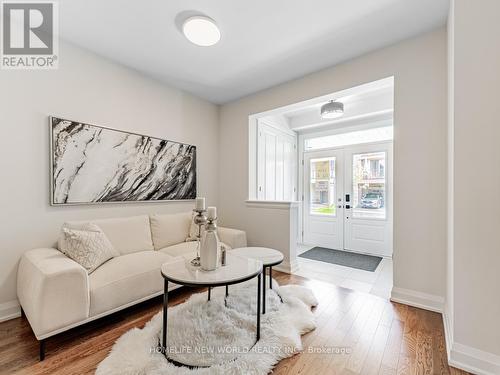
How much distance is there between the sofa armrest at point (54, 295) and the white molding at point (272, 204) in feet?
7.53

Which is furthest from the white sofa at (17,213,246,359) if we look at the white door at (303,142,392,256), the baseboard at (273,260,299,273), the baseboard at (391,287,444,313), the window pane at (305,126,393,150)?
the window pane at (305,126,393,150)

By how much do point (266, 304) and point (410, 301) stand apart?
141 cm

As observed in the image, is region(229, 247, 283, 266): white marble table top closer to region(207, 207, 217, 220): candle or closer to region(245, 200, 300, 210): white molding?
region(207, 207, 217, 220): candle

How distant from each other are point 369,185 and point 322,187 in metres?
0.89

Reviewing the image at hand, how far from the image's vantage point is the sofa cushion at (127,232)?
2.38 m

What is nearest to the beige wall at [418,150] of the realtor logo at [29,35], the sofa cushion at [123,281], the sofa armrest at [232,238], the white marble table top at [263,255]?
the white marble table top at [263,255]

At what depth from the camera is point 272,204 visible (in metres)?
3.35

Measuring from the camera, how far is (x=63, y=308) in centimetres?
155

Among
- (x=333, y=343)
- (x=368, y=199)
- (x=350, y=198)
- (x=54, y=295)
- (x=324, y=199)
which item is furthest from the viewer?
(x=324, y=199)

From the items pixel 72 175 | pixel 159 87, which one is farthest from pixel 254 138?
pixel 72 175

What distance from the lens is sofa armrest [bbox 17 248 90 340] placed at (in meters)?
1.49
